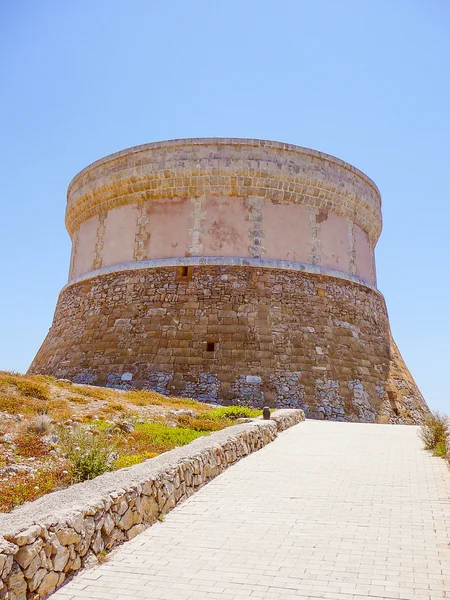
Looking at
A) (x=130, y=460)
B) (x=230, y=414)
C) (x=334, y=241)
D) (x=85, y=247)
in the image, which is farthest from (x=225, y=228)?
(x=130, y=460)

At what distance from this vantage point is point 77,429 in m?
8.25

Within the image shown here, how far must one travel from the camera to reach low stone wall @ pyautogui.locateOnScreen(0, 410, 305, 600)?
3.44m

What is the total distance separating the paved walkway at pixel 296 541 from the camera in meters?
3.85

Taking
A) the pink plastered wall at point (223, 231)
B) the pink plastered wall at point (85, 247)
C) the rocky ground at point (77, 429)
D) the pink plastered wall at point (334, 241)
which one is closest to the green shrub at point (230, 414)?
the rocky ground at point (77, 429)

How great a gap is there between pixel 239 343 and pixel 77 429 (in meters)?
7.79

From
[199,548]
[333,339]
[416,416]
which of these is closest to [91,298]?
[333,339]

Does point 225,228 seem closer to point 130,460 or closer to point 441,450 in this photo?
point 441,450

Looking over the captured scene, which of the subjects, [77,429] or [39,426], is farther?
[77,429]

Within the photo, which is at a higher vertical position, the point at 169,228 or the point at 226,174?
the point at 226,174

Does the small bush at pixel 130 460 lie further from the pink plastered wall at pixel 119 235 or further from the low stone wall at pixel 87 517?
the pink plastered wall at pixel 119 235

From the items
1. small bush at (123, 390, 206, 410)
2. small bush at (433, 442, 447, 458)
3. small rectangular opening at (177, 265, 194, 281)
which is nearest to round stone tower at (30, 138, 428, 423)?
small rectangular opening at (177, 265, 194, 281)

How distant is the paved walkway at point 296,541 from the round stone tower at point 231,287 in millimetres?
7567

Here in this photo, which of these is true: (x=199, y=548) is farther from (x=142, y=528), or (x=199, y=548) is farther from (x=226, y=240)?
(x=226, y=240)

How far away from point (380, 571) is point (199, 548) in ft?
4.80
